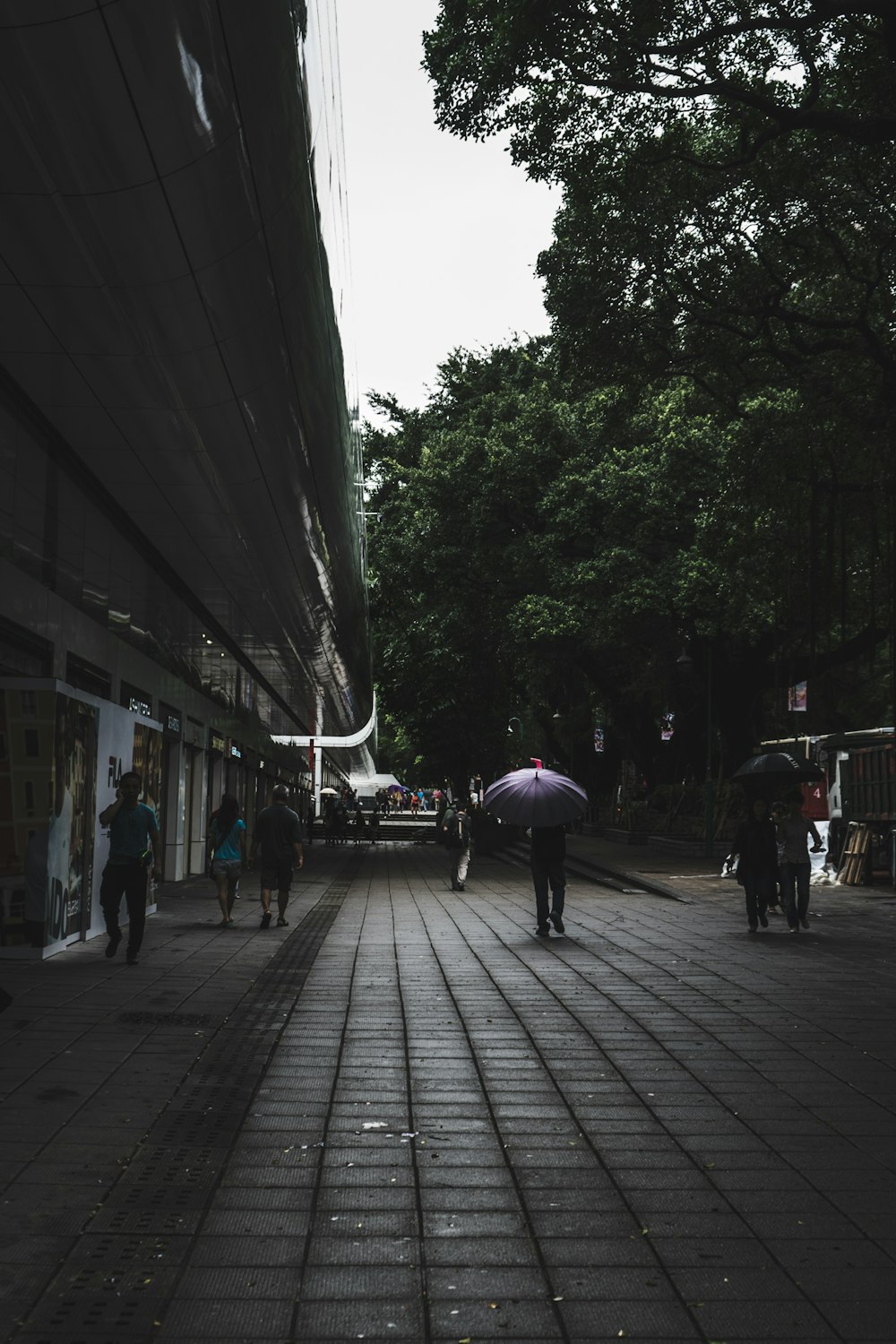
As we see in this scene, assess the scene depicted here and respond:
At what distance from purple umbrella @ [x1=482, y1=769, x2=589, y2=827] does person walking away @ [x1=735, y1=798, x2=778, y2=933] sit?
1.90m

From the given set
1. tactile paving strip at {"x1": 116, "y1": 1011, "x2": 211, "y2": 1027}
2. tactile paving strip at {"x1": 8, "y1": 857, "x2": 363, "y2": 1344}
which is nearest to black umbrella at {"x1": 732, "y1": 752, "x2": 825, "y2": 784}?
tactile paving strip at {"x1": 116, "y1": 1011, "x2": 211, "y2": 1027}

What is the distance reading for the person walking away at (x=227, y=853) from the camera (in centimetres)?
1535

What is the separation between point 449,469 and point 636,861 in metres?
9.80

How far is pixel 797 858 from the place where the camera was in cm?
1486

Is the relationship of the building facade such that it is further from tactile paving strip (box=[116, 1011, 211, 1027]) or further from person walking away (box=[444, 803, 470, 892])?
person walking away (box=[444, 803, 470, 892])

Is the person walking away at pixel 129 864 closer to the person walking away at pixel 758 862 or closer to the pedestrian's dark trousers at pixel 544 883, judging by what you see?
the pedestrian's dark trousers at pixel 544 883

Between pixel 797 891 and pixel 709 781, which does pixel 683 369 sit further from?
pixel 709 781

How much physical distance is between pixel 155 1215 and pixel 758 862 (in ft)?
37.2

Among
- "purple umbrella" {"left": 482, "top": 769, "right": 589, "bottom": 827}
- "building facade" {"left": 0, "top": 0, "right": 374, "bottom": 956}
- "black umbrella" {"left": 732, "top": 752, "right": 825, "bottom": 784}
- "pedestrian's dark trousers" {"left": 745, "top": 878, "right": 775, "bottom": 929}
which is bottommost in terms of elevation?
"pedestrian's dark trousers" {"left": 745, "top": 878, "right": 775, "bottom": 929}

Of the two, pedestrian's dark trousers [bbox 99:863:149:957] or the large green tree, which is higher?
the large green tree

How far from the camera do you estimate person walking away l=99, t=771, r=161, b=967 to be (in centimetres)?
1133

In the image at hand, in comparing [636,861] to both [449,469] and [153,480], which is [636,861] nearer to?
[449,469]

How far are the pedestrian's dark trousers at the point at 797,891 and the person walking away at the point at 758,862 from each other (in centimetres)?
22

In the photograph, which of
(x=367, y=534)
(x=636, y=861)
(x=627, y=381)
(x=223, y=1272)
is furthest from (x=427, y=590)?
(x=223, y=1272)
